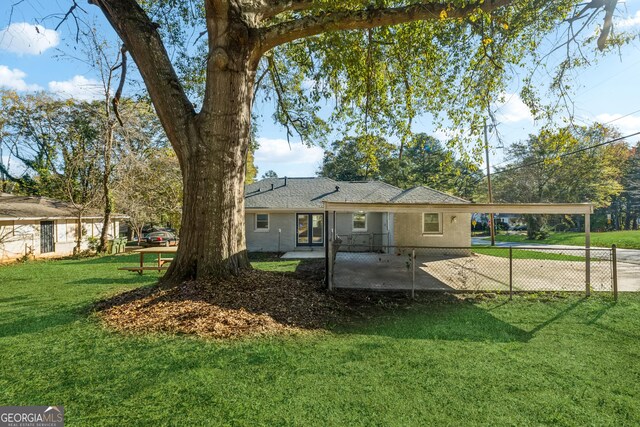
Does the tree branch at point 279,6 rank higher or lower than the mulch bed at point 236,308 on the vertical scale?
higher

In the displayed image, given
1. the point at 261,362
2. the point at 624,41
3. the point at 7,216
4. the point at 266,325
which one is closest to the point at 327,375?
the point at 261,362

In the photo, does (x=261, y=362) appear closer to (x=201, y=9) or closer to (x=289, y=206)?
(x=201, y=9)

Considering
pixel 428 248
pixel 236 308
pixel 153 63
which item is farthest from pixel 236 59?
pixel 428 248

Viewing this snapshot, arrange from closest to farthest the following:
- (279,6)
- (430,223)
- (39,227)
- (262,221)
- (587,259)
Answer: (279,6)
(587,259)
(430,223)
(39,227)
(262,221)

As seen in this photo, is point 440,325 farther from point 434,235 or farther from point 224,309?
point 434,235

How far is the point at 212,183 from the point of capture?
5.86 metres

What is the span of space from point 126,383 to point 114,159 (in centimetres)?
1878

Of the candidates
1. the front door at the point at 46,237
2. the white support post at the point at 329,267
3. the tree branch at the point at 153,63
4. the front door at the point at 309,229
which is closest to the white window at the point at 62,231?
the front door at the point at 46,237

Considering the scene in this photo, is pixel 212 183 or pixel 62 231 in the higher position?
pixel 212 183

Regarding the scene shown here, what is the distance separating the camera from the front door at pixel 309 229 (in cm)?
1716

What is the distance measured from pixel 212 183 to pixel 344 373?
13.2 ft

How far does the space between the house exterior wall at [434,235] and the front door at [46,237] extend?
1849cm

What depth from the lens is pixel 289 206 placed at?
1647 centimetres

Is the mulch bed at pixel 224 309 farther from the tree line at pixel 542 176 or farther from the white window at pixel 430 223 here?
the tree line at pixel 542 176
